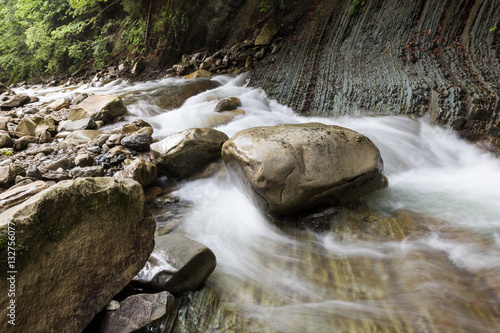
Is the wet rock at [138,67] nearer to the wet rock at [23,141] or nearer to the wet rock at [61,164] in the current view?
the wet rock at [23,141]

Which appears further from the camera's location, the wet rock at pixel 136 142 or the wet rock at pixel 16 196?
the wet rock at pixel 136 142

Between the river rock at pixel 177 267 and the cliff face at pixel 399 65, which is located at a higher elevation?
the cliff face at pixel 399 65

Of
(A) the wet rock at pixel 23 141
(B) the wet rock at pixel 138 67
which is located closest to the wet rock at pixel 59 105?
(A) the wet rock at pixel 23 141

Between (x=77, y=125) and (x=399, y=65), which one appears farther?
(x=399, y=65)

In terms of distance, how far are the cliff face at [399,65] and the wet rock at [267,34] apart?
3.22 feet

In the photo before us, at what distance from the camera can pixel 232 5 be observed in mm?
12055

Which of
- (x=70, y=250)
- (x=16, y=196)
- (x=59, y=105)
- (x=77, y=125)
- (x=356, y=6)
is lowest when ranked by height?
(x=59, y=105)

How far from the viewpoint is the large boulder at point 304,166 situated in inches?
131

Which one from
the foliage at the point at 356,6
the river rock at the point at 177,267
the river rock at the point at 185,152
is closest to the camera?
the river rock at the point at 177,267

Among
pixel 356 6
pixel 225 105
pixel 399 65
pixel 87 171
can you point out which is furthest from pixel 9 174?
pixel 356 6

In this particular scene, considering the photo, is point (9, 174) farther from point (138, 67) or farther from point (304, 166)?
point (138, 67)

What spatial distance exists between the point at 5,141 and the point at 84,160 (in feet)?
7.88

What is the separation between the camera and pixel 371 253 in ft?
9.73

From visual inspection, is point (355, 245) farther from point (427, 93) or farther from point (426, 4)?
point (426, 4)
